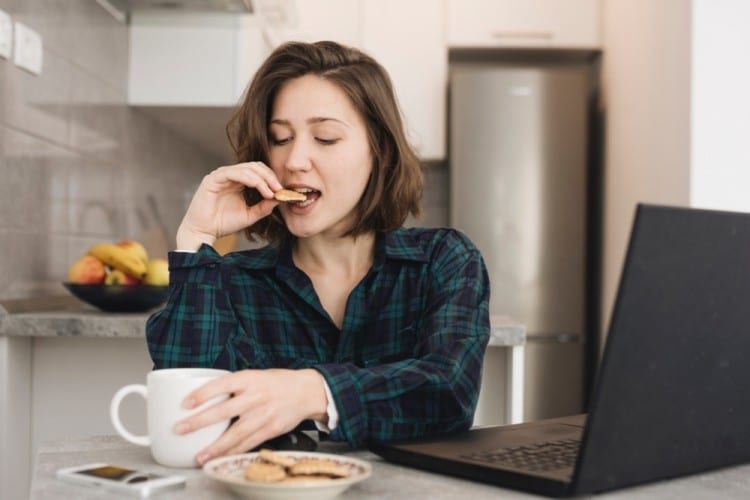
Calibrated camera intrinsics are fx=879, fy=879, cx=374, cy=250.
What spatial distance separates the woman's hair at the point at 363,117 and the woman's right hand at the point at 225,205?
46 mm

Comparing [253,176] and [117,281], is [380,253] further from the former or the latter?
[117,281]

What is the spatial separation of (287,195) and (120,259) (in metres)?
0.83

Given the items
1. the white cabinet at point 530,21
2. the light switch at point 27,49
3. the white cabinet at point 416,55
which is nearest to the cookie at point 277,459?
the light switch at point 27,49

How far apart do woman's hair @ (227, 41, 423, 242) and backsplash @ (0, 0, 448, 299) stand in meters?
0.68

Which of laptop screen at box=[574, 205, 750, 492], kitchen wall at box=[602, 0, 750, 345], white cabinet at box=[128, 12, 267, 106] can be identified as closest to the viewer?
laptop screen at box=[574, 205, 750, 492]

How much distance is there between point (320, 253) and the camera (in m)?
1.38

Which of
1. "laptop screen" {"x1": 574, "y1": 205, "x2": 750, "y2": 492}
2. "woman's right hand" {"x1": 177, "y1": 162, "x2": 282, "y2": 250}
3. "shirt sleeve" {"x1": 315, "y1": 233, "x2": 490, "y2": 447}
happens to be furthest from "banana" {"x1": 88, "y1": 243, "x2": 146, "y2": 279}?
"laptop screen" {"x1": 574, "y1": 205, "x2": 750, "y2": 492}

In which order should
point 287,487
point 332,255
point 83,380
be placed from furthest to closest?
point 83,380 < point 332,255 < point 287,487

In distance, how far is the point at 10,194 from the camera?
1.82 metres

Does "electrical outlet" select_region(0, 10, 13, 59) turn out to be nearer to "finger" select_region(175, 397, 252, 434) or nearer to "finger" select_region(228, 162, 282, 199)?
"finger" select_region(228, 162, 282, 199)

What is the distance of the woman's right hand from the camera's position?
1.22 meters

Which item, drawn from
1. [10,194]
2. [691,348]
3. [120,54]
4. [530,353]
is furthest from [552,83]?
[691,348]

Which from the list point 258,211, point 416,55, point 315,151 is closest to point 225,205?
point 258,211

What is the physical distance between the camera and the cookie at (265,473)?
2.20 ft
